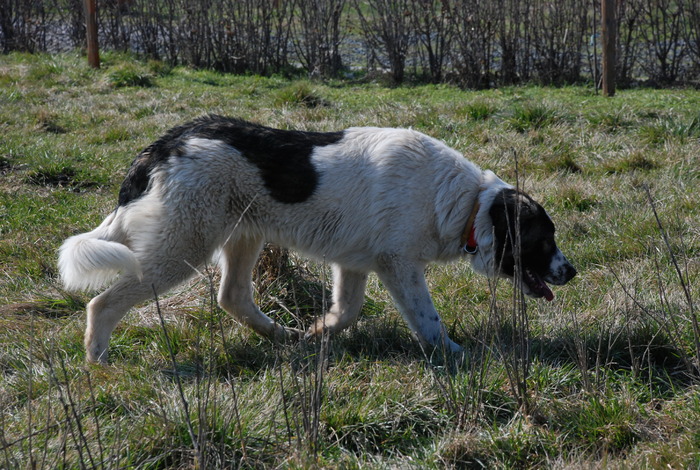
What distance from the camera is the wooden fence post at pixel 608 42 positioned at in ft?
30.0

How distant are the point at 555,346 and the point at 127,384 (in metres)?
2.16

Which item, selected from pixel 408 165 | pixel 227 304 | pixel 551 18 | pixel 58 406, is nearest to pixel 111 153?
pixel 227 304

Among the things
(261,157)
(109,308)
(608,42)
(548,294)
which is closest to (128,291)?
(109,308)

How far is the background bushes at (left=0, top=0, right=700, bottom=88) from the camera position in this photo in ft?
37.7

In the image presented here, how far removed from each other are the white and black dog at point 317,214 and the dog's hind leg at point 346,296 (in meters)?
0.01

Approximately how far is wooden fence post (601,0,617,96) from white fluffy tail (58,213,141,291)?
24.6 feet

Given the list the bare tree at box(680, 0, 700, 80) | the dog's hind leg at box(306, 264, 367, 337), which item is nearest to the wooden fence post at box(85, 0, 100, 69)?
the bare tree at box(680, 0, 700, 80)

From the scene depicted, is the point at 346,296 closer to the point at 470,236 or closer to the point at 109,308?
the point at 470,236

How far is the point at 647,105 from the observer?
870 centimetres

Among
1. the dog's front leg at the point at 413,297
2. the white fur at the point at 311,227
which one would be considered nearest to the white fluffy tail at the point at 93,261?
the white fur at the point at 311,227

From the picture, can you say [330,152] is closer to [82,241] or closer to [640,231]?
[82,241]

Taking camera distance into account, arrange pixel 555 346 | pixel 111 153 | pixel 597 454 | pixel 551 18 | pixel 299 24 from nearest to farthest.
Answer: pixel 597 454
pixel 555 346
pixel 111 153
pixel 551 18
pixel 299 24

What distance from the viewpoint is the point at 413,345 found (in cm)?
400

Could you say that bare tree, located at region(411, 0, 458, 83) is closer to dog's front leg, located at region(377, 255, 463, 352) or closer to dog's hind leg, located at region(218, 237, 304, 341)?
dog's hind leg, located at region(218, 237, 304, 341)
